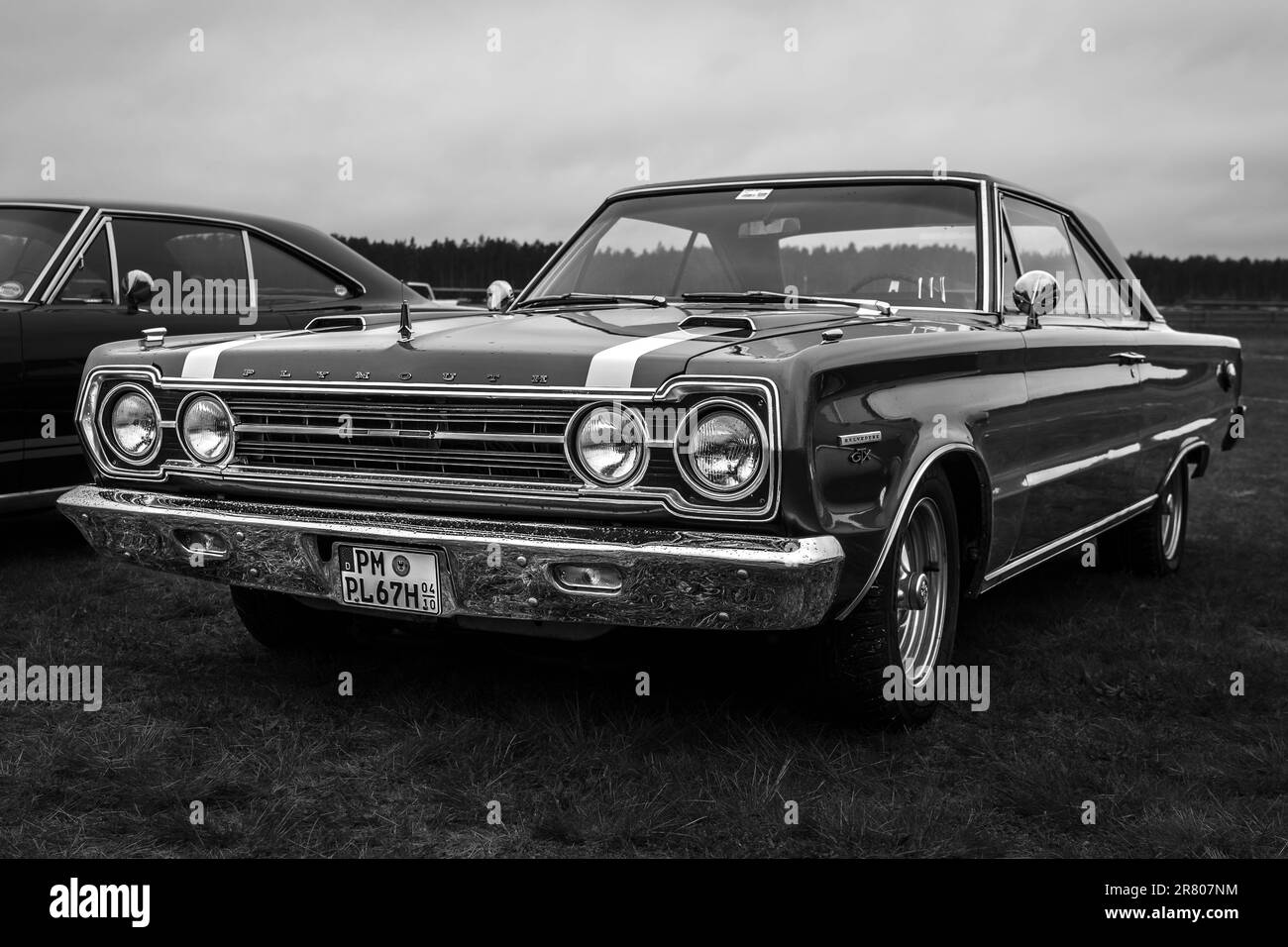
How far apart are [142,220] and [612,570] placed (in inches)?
155

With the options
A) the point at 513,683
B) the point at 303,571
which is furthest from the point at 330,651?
the point at 303,571

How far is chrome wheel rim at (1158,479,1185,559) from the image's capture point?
219 inches

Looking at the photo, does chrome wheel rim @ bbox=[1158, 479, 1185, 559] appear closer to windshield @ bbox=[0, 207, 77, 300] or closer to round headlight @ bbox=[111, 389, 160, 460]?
round headlight @ bbox=[111, 389, 160, 460]

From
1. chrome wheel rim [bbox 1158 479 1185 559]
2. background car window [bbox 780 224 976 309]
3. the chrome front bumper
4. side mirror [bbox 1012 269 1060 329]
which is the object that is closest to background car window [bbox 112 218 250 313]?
the chrome front bumper

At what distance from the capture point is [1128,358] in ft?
15.2

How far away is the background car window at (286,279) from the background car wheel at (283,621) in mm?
2539

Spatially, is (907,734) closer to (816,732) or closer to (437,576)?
(816,732)

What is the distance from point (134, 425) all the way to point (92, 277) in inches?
93.1

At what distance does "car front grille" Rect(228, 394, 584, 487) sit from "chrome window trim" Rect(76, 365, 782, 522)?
2 cm

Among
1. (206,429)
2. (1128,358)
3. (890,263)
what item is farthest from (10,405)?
(1128,358)

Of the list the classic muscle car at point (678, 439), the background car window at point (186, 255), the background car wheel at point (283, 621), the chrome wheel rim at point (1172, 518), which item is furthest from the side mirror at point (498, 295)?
the chrome wheel rim at point (1172, 518)

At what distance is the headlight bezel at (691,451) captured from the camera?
2629 mm

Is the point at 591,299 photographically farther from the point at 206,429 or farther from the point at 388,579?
the point at 388,579

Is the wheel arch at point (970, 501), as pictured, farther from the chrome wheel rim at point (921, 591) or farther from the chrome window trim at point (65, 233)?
the chrome window trim at point (65, 233)
